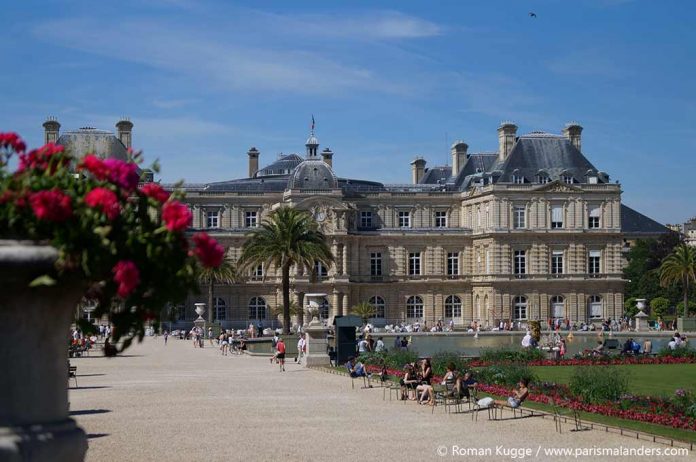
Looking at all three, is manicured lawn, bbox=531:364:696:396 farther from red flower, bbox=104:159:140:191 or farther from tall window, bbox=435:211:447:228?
tall window, bbox=435:211:447:228

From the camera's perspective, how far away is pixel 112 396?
28.0 metres

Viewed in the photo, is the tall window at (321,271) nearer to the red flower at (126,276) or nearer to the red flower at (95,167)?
the red flower at (95,167)

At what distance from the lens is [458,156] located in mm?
88812

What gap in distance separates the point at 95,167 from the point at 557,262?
2953 inches

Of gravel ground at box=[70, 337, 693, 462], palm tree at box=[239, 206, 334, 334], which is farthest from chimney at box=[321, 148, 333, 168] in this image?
gravel ground at box=[70, 337, 693, 462]

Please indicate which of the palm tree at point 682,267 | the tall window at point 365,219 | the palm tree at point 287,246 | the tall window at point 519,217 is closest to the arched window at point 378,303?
the tall window at point 365,219

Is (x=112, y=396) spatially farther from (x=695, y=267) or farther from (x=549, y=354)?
(x=695, y=267)

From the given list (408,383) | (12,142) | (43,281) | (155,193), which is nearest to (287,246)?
(408,383)

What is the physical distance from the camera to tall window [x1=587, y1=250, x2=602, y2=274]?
3164 inches

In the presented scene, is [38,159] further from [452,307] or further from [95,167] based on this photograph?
[452,307]

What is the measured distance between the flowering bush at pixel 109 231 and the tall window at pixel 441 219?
7746cm

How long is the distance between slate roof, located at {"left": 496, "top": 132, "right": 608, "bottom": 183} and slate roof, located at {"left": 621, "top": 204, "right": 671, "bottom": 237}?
36351 millimetres

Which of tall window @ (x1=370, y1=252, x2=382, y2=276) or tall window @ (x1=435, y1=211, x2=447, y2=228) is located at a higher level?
tall window @ (x1=435, y1=211, x2=447, y2=228)

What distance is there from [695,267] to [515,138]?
52.3 ft
